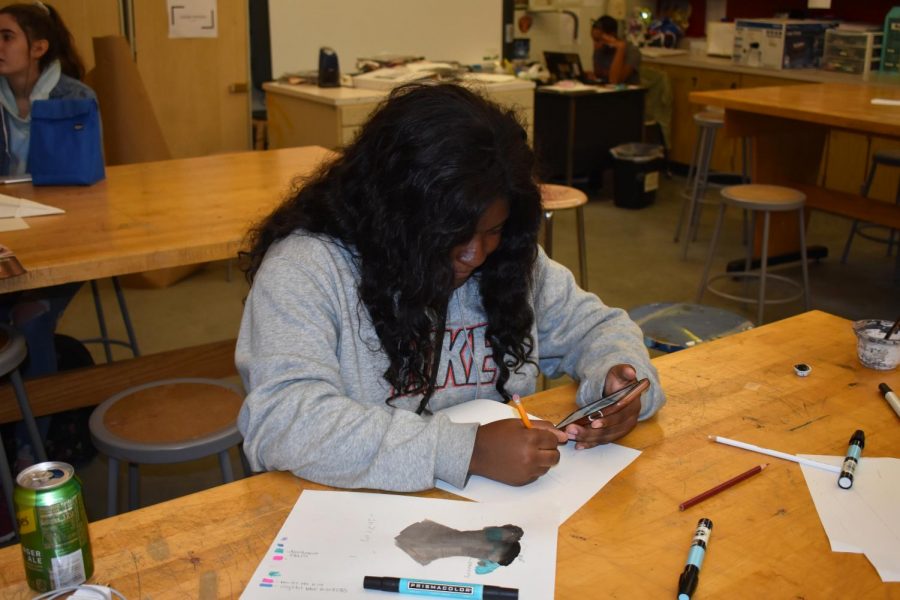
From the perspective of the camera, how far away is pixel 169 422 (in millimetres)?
1734

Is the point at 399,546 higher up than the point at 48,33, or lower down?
lower down

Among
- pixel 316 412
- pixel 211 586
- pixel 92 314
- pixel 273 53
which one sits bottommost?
A: pixel 92 314

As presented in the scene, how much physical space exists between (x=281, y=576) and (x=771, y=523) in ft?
1.83

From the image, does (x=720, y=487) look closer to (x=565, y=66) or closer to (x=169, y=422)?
(x=169, y=422)

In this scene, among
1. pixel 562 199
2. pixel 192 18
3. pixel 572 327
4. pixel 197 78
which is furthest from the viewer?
pixel 197 78

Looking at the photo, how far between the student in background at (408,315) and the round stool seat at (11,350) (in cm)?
78

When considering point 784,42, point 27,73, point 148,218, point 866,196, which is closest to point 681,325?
point 148,218

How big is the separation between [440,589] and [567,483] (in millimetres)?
285

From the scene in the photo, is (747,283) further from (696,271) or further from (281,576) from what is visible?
(281,576)

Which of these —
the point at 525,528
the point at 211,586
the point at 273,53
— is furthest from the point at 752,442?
the point at 273,53

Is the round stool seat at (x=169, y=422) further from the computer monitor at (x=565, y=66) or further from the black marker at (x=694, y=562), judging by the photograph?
the computer monitor at (x=565, y=66)

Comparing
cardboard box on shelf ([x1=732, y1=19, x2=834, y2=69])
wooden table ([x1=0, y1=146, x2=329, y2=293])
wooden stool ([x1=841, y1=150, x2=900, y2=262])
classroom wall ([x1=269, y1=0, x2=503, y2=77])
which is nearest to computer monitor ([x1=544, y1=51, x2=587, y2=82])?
classroom wall ([x1=269, y1=0, x2=503, y2=77])

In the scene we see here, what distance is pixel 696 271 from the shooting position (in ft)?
14.5

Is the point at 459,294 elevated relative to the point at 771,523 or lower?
elevated
